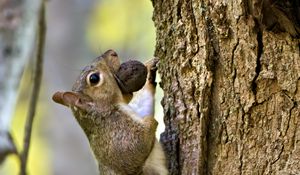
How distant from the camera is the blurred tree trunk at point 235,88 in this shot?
2238 millimetres

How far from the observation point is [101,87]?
273 cm

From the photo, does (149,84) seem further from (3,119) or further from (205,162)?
(3,119)

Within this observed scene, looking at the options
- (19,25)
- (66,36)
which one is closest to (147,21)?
(66,36)

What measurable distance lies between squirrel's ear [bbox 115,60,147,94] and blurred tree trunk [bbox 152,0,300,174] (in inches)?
5.1

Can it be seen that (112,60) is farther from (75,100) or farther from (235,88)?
(235,88)

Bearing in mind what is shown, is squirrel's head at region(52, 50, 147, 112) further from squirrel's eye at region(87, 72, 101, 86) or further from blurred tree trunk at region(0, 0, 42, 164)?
blurred tree trunk at region(0, 0, 42, 164)

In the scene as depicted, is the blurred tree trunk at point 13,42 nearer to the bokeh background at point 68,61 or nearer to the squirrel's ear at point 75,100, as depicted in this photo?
the squirrel's ear at point 75,100

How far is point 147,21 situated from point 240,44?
22.9ft

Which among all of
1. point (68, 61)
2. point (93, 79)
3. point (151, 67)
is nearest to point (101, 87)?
point (93, 79)

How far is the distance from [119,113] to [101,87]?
0.49 feet

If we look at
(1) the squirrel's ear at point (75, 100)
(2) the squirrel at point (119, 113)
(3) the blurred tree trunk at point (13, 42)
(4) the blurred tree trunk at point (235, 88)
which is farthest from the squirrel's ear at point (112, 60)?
(3) the blurred tree trunk at point (13, 42)

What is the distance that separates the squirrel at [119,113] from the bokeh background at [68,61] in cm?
339

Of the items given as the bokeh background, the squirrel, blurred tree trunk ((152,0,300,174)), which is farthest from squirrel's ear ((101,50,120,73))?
the bokeh background

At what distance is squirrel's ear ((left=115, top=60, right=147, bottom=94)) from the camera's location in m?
2.52
